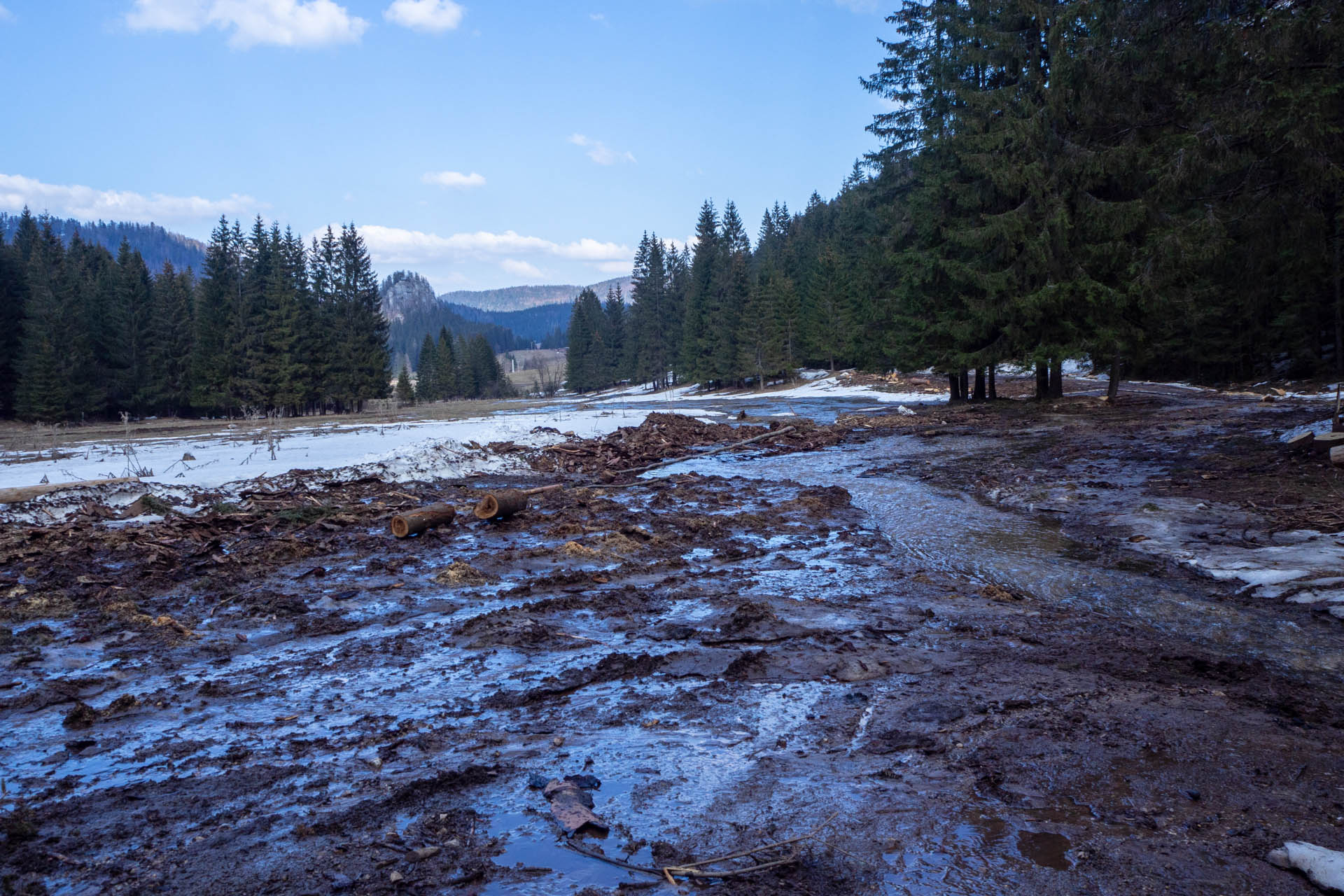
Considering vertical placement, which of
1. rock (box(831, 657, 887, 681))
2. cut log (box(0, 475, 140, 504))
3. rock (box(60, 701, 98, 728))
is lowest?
rock (box(831, 657, 887, 681))

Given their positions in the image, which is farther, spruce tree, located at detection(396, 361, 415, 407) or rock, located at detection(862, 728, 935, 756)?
spruce tree, located at detection(396, 361, 415, 407)

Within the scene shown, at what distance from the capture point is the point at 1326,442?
412 inches

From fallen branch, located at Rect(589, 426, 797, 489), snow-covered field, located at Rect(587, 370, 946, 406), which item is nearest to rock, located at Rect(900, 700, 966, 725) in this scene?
fallen branch, located at Rect(589, 426, 797, 489)

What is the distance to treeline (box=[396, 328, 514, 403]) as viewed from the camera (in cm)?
9100

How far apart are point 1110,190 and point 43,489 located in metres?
27.5

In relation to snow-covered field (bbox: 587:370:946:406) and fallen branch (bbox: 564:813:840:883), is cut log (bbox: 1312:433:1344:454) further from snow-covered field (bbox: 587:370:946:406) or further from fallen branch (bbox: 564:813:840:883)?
snow-covered field (bbox: 587:370:946:406)

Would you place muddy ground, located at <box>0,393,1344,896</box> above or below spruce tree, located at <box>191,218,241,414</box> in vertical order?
below

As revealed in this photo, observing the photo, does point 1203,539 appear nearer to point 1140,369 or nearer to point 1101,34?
point 1101,34

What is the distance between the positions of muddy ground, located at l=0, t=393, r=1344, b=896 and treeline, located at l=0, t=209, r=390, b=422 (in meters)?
49.5

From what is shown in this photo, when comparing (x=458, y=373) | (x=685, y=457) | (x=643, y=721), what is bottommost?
(x=643, y=721)

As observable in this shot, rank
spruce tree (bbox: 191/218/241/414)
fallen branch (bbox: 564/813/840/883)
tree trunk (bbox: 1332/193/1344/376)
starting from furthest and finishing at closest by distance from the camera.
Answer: spruce tree (bbox: 191/218/241/414) < tree trunk (bbox: 1332/193/1344/376) < fallen branch (bbox: 564/813/840/883)

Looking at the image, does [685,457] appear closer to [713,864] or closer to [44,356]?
[713,864]

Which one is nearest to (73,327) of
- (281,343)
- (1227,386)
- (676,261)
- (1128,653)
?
(281,343)

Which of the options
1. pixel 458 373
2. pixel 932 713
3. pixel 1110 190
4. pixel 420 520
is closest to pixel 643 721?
pixel 932 713
